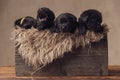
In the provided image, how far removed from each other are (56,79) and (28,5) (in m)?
1.06

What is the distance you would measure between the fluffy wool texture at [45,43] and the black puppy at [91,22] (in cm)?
2

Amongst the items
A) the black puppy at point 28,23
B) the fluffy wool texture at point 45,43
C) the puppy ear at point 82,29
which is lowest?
the fluffy wool texture at point 45,43

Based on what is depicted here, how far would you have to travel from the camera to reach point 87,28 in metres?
0.90

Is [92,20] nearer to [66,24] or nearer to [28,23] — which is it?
[66,24]

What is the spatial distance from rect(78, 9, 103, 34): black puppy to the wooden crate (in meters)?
0.05

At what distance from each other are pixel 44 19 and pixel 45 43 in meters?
0.07

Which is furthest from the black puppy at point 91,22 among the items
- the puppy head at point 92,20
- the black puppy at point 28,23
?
the black puppy at point 28,23

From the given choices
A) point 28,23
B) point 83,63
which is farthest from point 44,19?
point 83,63

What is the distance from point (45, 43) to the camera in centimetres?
91

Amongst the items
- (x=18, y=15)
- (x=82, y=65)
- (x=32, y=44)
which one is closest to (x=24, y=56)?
(x=32, y=44)

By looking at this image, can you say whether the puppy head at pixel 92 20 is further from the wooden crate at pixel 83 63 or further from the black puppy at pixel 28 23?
the black puppy at pixel 28 23

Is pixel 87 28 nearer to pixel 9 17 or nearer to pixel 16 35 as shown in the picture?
pixel 16 35

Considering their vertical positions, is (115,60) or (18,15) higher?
(18,15)

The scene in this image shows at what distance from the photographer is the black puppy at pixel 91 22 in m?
0.89
